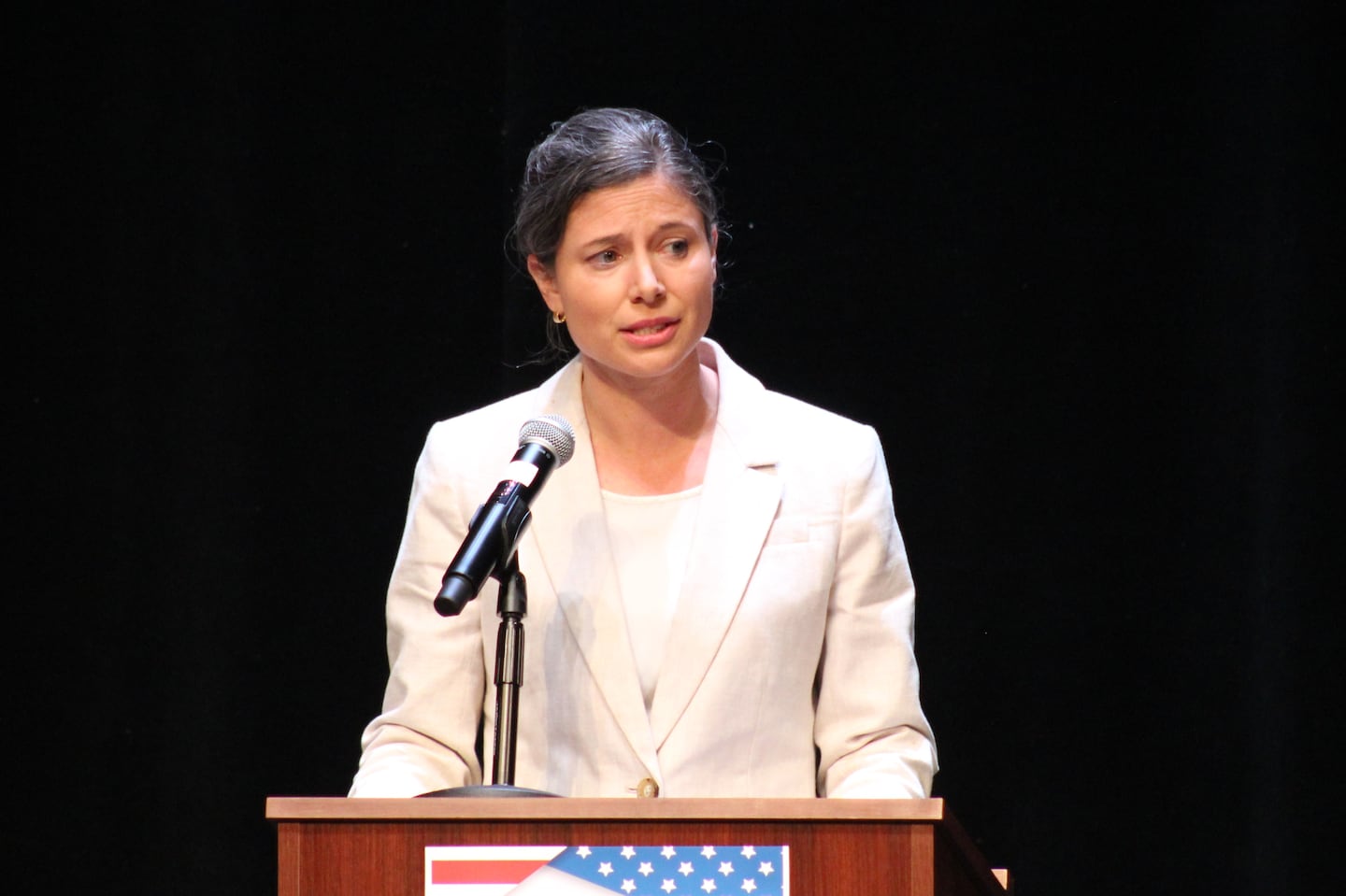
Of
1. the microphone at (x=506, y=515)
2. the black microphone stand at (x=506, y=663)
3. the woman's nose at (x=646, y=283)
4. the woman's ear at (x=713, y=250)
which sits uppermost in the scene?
the woman's ear at (x=713, y=250)

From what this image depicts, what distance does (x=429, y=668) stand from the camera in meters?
2.66

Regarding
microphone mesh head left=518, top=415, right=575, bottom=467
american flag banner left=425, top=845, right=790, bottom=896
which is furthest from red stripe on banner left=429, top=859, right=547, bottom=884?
microphone mesh head left=518, top=415, right=575, bottom=467

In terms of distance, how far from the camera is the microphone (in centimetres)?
198

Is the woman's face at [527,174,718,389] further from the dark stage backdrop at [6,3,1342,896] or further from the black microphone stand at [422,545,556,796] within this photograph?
the dark stage backdrop at [6,3,1342,896]

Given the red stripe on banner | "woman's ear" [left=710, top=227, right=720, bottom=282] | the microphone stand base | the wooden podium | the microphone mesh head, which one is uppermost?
"woman's ear" [left=710, top=227, right=720, bottom=282]

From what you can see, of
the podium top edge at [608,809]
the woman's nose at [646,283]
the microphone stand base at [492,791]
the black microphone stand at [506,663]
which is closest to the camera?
the podium top edge at [608,809]

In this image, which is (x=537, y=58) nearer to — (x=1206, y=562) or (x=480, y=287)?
(x=480, y=287)

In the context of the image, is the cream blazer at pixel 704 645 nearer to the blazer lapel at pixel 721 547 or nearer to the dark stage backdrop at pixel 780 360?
the blazer lapel at pixel 721 547

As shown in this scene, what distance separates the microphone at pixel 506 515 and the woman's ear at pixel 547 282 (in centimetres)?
53

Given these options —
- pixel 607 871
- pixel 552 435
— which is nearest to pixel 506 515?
pixel 552 435

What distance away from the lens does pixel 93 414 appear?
11.4ft

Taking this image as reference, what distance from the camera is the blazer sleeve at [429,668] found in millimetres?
2602

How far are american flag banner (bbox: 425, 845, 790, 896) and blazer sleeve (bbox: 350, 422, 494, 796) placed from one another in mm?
710

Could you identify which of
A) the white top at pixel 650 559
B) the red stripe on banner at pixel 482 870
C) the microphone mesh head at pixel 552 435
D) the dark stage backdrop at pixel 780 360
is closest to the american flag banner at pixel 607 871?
the red stripe on banner at pixel 482 870
